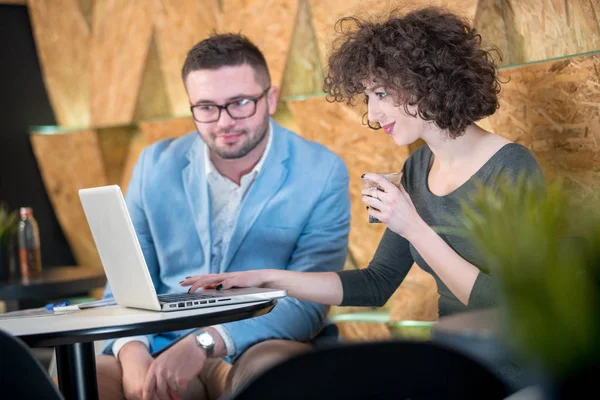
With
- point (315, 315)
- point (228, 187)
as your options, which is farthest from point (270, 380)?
point (228, 187)

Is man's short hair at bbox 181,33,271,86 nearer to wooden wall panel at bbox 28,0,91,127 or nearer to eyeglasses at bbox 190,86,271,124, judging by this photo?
eyeglasses at bbox 190,86,271,124

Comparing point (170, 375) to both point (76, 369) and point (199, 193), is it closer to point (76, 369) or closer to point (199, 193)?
point (76, 369)

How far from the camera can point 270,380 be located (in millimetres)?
857

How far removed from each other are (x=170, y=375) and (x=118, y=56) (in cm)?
281

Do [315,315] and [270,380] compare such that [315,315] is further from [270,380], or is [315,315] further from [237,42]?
[270,380]

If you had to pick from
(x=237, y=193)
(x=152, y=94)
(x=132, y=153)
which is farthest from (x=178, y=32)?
(x=237, y=193)

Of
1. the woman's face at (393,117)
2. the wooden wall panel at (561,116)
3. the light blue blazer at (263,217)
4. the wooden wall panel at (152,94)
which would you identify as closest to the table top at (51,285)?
the light blue blazer at (263,217)

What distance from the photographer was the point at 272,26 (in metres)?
3.47

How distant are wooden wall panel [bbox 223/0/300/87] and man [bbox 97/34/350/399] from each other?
495 millimetres

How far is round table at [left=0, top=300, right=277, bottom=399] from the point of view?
1.60 m

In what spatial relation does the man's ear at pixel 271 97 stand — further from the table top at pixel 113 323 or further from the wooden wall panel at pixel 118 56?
the wooden wall panel at pixel 118 56

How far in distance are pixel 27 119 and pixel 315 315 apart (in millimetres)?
2985

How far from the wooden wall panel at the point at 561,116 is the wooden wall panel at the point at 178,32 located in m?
1.88

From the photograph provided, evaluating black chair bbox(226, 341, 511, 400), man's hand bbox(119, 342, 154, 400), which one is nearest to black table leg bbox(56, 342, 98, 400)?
man's hand bbox(119, 342, 154, 400)
